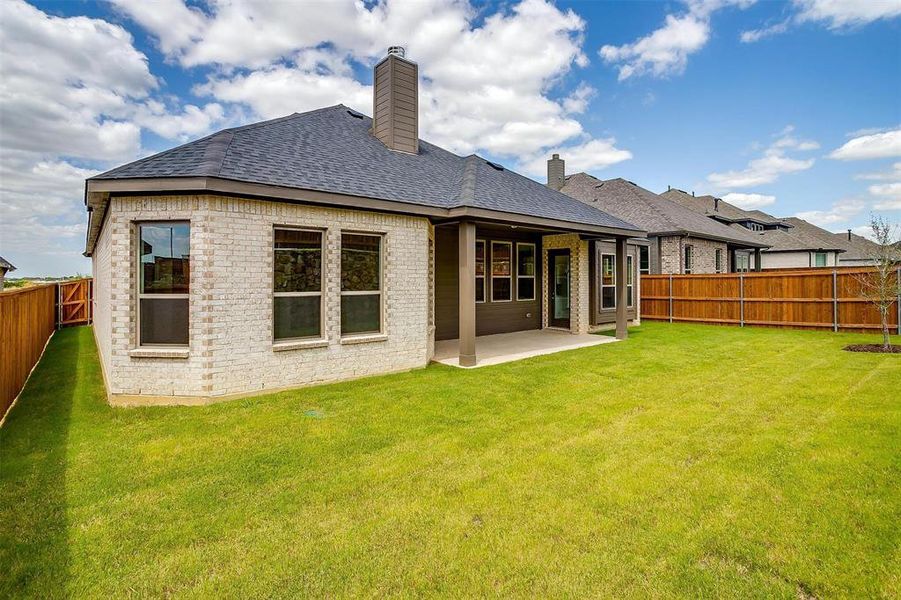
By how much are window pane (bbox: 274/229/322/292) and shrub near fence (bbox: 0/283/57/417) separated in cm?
352

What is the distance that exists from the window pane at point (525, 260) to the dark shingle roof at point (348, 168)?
76.3 inches

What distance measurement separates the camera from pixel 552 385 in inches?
270

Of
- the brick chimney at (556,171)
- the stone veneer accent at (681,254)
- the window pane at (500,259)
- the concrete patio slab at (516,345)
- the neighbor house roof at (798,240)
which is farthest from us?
the neighbor house roof at (798,240)

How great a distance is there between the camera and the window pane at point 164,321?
6.00 meters

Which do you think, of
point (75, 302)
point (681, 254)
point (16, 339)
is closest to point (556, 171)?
point (681, 254)

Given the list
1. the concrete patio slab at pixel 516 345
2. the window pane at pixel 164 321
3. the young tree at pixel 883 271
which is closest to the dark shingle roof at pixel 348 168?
the window pane at pixel 164 321

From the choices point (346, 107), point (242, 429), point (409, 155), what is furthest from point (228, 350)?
point (346, 107)

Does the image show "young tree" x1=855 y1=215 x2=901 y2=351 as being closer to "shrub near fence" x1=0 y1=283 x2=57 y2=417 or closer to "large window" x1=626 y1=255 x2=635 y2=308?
"large window" x1=626 y1=255 x2=635 y2=308

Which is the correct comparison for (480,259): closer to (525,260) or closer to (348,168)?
(525,260)

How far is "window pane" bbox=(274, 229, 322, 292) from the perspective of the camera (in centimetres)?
657

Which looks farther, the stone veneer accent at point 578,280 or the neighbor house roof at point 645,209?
the neighbor house roof at point 645,209

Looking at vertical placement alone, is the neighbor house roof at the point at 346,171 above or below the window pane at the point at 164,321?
above

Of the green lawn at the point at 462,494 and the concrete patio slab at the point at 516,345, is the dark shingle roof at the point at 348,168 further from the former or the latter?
the green lawn at the point at 462,494

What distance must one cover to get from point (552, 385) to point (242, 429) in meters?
4.49
